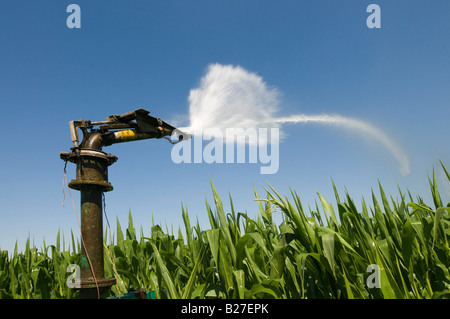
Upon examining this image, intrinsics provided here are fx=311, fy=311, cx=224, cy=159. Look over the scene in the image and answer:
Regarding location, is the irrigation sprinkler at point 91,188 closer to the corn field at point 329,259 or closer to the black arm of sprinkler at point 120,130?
A: the black arm of sprinkler at point 120,130

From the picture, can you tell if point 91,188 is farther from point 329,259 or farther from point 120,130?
point 329,259

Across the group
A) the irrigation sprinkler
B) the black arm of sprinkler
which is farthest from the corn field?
the black arm of sprinkler

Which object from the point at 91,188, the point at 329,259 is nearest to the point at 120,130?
the point at 91,188

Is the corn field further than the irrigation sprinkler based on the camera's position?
No

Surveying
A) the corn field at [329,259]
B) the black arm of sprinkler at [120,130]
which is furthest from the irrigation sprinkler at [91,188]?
the corn field at [329,259]

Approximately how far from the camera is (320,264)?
2.95m

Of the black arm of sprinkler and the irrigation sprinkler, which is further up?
the black arm of sprinkler

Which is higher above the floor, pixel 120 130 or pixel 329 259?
pixel 120 130

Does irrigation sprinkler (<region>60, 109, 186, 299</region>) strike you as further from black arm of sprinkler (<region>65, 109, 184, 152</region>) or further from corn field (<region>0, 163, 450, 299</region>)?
corn field (<region>0, 163, 450, 299</region>)

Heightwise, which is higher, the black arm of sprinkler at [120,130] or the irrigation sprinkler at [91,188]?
the black arm of sprinkler at [120,130]
